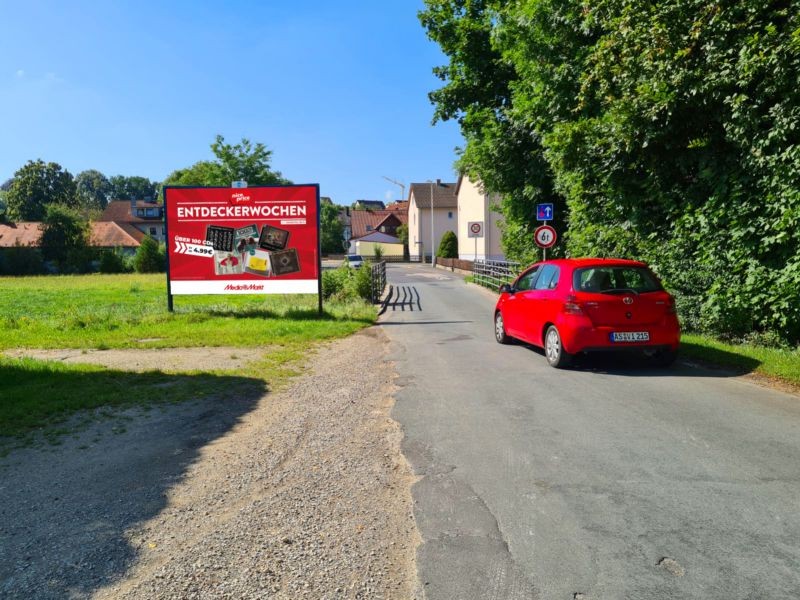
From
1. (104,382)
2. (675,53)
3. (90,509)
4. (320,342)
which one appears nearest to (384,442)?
(90,509)

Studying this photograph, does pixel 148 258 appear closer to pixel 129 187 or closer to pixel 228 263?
pixel 228 263

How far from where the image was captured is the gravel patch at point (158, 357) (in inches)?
377

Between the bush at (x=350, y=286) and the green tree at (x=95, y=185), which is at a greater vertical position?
the green tree at (x=95, y=185)

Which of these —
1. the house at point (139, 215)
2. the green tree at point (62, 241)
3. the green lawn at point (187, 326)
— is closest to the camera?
the green lawn at point (187, 326)

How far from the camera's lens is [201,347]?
1170 cm

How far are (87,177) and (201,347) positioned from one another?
165066 mm

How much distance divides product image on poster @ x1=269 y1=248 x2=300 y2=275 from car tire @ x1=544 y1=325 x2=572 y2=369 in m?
8.68

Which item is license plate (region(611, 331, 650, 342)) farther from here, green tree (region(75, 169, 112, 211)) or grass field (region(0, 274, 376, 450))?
green tree (region(75, 169, 112, 211))

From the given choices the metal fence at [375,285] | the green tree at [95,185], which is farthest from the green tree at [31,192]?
the metal fence at [375,285]

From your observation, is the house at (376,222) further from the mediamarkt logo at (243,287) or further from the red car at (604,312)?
the red car at (604,312)

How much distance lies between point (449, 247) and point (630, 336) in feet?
179

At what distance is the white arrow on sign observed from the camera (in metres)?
16.4

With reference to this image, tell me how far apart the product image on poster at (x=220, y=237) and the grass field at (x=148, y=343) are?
1.91m

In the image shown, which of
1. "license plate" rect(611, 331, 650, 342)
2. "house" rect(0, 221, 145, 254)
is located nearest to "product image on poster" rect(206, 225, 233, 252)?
"license plate" rect(611, 331, 650, 342)
